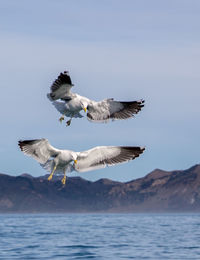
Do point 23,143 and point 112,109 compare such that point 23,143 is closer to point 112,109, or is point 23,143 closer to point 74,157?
point 74,157

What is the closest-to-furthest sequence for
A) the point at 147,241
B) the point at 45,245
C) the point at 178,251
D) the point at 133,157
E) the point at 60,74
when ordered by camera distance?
the point at 133,157
the point at 60,74
the point at 178,251
the point at 45,245
the point at 147,241

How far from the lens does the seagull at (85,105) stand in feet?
69.1

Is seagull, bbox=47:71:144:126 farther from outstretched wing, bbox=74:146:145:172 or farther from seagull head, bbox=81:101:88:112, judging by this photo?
outstretched wing, bbox=74:146:145:172

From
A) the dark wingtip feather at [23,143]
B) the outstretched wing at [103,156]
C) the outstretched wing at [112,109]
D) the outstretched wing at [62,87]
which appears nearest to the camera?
the dark wingtip feather at [23,143]

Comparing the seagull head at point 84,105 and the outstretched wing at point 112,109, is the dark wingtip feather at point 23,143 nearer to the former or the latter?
the seagull head at point 84,105

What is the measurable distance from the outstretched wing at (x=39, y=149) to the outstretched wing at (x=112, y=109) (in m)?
1.96

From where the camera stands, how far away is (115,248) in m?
67.2

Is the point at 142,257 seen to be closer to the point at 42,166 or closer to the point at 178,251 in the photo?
the point at 178,251

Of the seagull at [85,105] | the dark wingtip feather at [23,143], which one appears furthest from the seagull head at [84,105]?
the dark wingtip feather at [23,143]

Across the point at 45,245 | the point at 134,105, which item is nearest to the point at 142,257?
the point at 45,245

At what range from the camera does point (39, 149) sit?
65.7 ft

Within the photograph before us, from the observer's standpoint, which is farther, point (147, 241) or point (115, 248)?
point (147, 241)

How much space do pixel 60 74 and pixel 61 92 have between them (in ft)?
2.15

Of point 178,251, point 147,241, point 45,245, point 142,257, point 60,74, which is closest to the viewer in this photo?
point 60,74
